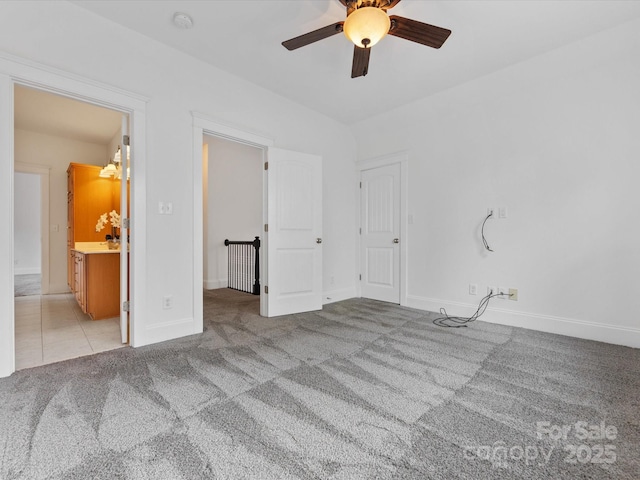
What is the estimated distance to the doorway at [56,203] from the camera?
2586 mm

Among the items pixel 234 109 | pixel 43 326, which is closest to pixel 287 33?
pixel 234 109

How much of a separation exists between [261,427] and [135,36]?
3114 millimetres

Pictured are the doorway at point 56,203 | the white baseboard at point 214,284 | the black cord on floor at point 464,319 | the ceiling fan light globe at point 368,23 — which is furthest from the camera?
the white baseboard at point 214,284

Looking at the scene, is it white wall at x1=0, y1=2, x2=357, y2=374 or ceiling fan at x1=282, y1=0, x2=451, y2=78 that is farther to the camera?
white wall at x1=0, y1=2, x2=357, y2=374

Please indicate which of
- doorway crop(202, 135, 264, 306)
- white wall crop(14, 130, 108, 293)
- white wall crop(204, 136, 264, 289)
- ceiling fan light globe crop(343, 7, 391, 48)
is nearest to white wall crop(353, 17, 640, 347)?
ceiling fan light globe crop(343, 7, 391, 48)

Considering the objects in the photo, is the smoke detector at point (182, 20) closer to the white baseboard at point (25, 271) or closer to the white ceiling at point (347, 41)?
the white ceiling at point (347, 41)

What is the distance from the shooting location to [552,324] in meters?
2.83

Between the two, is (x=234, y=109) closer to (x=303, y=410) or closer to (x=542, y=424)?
(x=303, y=410)

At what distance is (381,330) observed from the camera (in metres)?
2.91

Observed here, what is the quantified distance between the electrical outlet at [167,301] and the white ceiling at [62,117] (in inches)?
101

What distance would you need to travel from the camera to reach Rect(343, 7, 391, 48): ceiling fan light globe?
5.84 ft

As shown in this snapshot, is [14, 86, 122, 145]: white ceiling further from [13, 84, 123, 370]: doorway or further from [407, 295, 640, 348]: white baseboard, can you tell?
[407, 295, 640, 348]: white baseboard

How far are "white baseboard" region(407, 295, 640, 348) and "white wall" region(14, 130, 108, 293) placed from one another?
6.28 m

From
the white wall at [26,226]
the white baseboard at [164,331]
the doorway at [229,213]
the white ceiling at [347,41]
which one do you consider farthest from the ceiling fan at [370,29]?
the white wall at [26,226]
